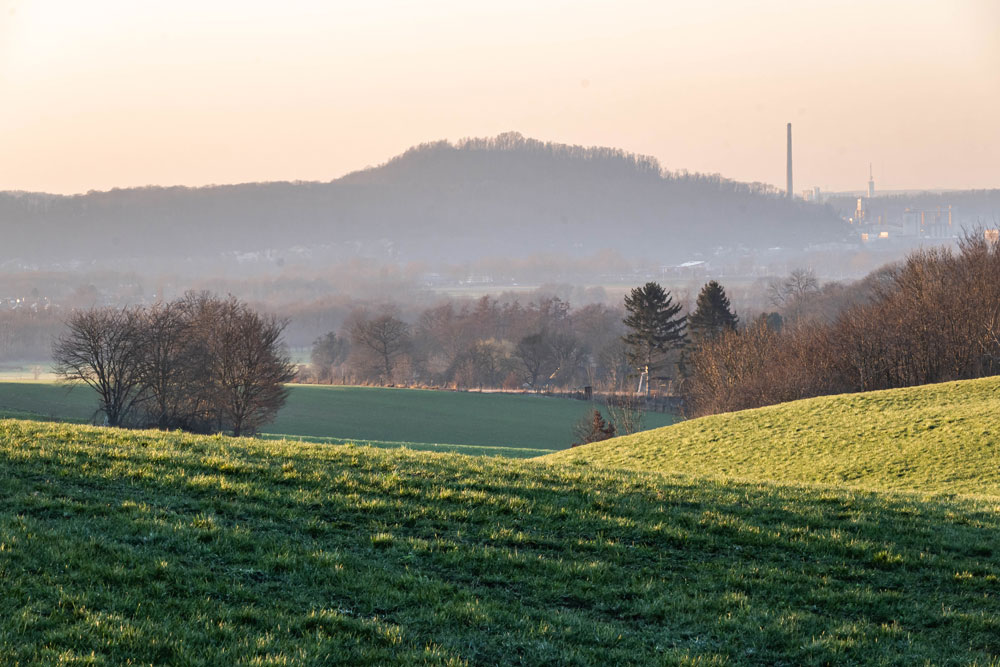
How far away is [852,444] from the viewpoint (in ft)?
102

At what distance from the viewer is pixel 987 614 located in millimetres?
10289

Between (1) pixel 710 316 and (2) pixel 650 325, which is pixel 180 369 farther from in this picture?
(1) pixel 710 316

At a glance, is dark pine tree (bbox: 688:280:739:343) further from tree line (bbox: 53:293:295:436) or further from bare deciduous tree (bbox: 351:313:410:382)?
tree line (bbox: 53:293:295:436)

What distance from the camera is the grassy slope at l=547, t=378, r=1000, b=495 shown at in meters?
26.5

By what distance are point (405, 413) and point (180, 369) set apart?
32.5m

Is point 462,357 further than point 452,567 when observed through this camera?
Yes

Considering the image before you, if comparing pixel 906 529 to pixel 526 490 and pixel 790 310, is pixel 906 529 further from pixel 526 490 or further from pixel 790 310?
pixel 790 310

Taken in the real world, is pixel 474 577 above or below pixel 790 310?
below

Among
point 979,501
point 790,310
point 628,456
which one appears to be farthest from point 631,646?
point 790,310

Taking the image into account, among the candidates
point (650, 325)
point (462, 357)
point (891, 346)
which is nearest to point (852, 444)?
point (891, 346)

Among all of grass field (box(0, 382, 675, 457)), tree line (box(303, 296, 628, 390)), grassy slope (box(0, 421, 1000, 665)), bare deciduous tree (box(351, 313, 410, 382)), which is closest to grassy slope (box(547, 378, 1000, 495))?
grassy slope (box(0, 421, 1000, 665))

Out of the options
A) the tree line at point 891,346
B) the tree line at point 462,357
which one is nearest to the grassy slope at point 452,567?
the tree line at point 891,346

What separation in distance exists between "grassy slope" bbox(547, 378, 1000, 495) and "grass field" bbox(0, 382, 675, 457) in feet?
115

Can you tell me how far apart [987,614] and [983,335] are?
62.7 metres
